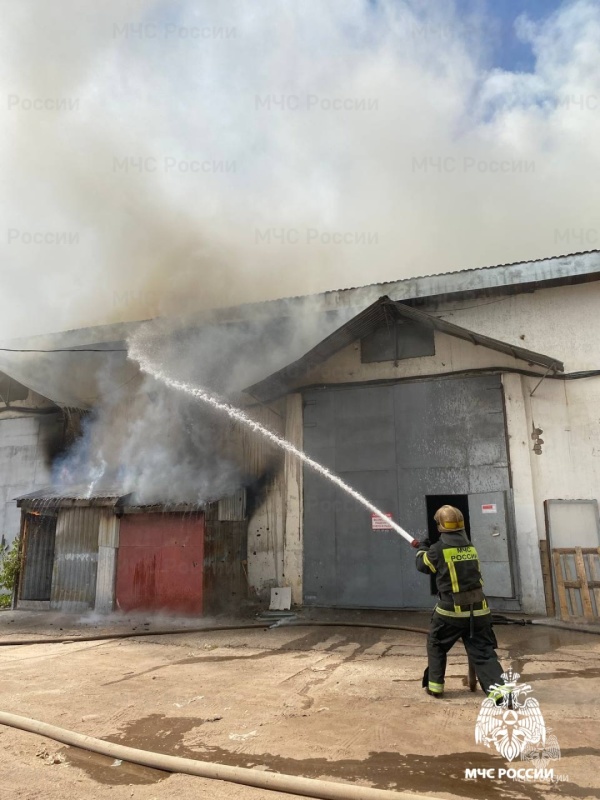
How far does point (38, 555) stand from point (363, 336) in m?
9.00

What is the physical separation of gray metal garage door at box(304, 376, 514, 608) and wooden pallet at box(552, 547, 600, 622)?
36.7 inches

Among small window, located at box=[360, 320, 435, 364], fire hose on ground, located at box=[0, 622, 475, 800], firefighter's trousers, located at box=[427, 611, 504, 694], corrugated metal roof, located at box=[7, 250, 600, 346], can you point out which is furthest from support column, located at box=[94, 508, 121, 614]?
firefighter's trousers, located at box=[427, 611, 504, 694]

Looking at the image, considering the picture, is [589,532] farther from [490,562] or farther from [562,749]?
[562,749]

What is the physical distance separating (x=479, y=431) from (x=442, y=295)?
2.79 meters

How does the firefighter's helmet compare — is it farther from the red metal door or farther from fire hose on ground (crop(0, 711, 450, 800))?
the red metal door

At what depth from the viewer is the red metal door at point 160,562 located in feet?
33.7

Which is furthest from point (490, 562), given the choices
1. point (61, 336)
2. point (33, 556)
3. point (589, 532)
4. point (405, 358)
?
point (61, 336)

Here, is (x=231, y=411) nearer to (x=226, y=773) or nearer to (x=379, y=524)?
(x=379, y=524)

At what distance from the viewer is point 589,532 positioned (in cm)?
959

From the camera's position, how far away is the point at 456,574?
4602 millimetres

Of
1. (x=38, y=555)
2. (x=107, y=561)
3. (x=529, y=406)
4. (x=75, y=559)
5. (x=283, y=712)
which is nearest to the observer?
(x=283, y=712)

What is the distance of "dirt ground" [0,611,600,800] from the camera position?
3.11 metres

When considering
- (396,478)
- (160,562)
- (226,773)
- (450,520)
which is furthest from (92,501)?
(226,773)

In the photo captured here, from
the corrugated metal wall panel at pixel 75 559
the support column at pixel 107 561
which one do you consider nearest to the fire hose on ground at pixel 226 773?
the support column at pixel 107 561
